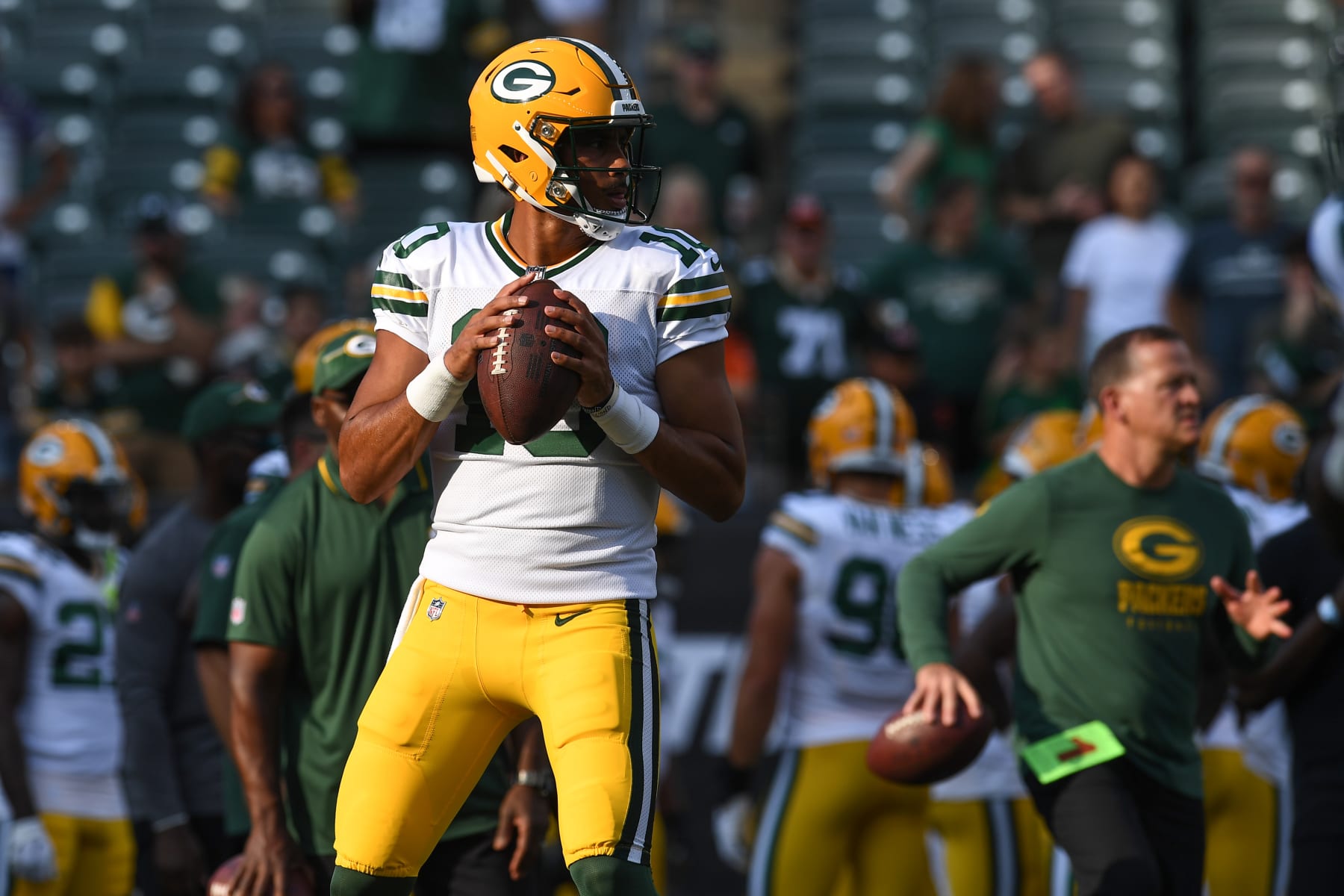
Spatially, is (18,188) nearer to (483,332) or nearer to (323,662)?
(323,662)

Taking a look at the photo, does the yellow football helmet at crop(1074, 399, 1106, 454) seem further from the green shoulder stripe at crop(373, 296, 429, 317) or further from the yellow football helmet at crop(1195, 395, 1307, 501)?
the green shoulder stripe at crop(373, 296, 429, 317)

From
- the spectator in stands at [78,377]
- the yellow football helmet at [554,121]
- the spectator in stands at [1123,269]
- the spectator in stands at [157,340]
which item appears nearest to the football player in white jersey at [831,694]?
the yellow football helmet at [554,121]

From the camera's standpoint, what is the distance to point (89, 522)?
19.1 ft

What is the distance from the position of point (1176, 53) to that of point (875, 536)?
8.98m

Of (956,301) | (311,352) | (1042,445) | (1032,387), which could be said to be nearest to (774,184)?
(956,301)

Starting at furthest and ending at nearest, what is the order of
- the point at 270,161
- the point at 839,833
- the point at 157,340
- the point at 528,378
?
the point at 270,161, the point at 157,340, the point at 839,833, the point at 528,378

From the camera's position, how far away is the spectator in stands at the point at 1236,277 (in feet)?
30.0

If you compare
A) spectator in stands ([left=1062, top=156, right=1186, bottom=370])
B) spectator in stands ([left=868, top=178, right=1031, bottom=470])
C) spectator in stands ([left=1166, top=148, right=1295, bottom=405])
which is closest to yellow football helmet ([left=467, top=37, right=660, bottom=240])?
spectator in stands ([left=868, top=178, right=1031, bottom=470])

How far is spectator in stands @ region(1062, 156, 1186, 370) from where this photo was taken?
30.3 feet

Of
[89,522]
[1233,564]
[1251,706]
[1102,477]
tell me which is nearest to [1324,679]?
[1251,706]

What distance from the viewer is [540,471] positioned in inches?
138

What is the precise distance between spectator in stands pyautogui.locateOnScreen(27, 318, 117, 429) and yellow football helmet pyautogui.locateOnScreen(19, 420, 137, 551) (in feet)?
10.5

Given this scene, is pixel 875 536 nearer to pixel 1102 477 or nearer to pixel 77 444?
pixel 1102 477

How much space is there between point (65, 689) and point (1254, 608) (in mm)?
3431
